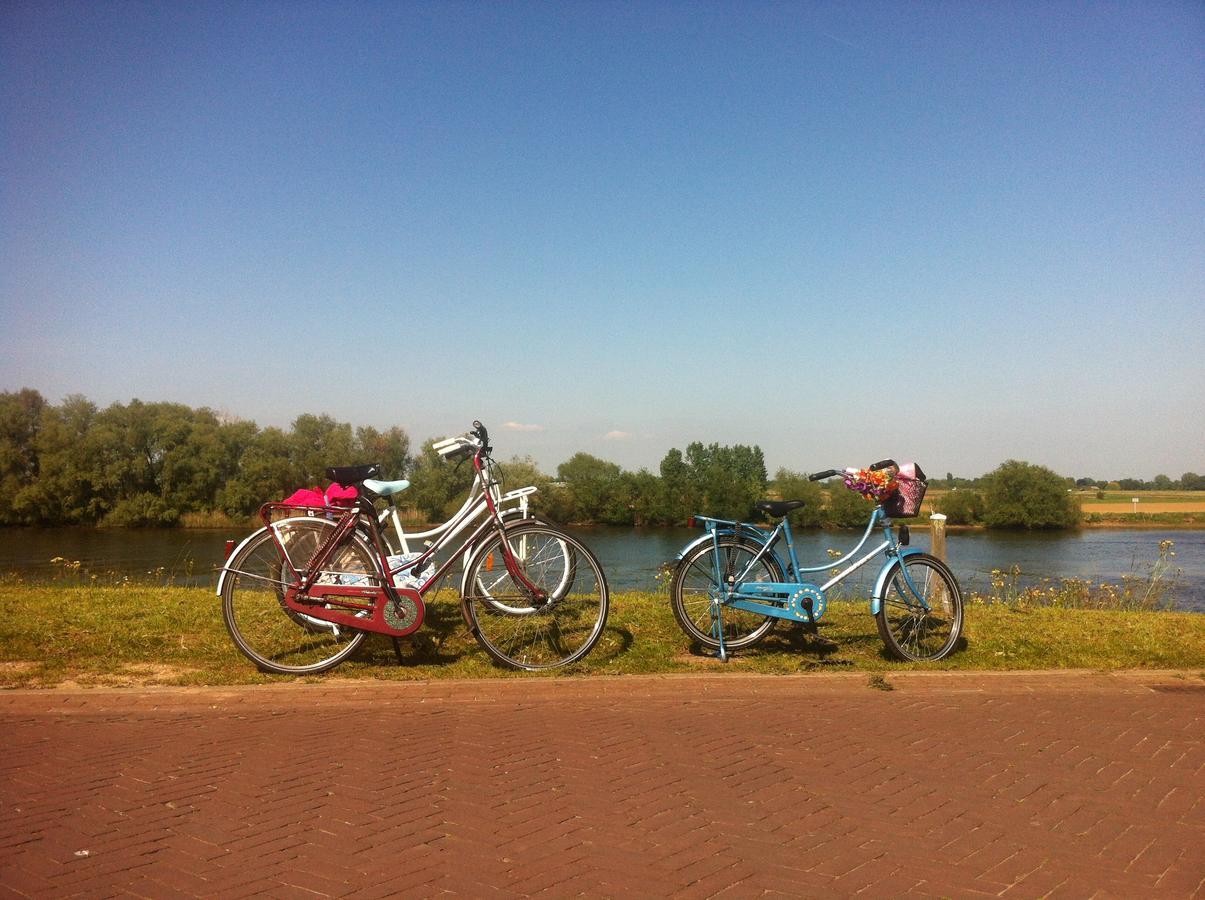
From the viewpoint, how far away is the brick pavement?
2.69m

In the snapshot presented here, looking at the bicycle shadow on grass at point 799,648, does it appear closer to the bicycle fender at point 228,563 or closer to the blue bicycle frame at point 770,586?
the blue bicycle frame at point 770,586

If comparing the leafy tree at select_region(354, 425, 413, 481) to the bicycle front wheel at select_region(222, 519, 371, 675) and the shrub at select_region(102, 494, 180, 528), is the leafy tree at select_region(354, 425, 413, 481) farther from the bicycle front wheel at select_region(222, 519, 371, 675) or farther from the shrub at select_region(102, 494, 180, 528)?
the shrub at select_region(102, 494, 180, 528)

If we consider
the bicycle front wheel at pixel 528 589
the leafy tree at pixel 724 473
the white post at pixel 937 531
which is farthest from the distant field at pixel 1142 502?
the bicycle front wheel at pixel 528 589

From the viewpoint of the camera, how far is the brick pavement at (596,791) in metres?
2.69

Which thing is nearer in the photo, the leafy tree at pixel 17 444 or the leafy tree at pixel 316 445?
the leafy tree at pixel 316 445

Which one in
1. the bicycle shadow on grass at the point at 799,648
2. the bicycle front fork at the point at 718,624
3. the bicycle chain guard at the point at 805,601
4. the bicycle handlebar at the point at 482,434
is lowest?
the bicycle shadow on grass at the point at 799,648

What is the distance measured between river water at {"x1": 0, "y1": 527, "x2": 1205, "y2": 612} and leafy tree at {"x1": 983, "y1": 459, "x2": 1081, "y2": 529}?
106cm

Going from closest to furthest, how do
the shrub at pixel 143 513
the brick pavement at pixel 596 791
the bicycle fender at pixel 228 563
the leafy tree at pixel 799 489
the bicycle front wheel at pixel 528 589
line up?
the brick pavement at pixel 596 791
the bicycle fender at pixel 228 563
the bicycle front wheel at pixel 528 589
the leafy tree at pixel 799 489
the shrub at pixel 143 513

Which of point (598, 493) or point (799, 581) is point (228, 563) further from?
point (598, 493)

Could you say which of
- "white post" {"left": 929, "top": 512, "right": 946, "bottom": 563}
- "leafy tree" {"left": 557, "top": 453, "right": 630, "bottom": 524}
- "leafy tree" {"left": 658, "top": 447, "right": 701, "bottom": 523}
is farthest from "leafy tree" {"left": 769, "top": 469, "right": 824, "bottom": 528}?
"white post" {"left": 929, "top": 512, "right": 946, "bottom": 563}

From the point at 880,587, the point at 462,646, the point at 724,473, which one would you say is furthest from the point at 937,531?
the point at 724,473

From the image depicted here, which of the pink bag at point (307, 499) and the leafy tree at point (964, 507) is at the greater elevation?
the pink bag at point (307, 499)

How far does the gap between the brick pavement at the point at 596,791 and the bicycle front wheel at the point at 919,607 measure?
95 centimetres

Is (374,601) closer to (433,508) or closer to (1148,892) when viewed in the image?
Answer: (433,508)
